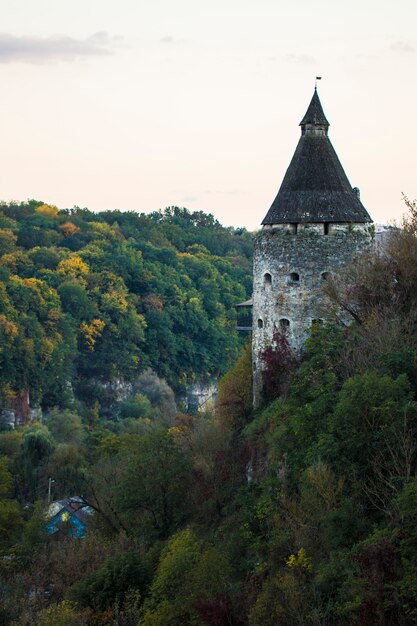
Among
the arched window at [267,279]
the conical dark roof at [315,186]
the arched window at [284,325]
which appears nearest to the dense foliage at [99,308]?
the conical dark roof at [315,186]

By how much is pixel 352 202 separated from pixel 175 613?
13.9 m

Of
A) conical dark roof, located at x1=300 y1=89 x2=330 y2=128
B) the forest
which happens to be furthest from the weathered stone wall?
conical dark roof, located at x1=300 y1=89 x2=330 y2=128

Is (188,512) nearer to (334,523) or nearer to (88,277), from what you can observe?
(334,523)

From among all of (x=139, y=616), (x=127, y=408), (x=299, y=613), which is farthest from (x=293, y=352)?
(x=127, y=408)

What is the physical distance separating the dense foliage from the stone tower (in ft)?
139

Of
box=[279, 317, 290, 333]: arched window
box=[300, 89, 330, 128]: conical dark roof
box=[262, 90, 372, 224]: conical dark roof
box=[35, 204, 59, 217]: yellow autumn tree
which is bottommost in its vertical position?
box=[279, 317, 290, 333]: arched window

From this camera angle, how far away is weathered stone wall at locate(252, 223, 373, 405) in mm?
30266

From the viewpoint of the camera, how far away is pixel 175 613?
74.3ft

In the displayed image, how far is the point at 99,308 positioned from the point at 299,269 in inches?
2147

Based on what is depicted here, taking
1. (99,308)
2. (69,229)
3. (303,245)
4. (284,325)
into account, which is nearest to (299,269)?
(303,245)

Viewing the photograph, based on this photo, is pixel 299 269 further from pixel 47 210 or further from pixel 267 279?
pixel 47 210

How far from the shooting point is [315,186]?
3153 centimetres

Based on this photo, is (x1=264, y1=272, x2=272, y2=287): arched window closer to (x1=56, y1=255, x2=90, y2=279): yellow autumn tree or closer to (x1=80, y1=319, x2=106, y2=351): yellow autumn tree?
(x1=80, y1=319, x2=106, y2=351): yellow autumn tree

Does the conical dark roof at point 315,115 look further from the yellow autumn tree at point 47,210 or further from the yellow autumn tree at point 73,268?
the yellow autumn tree at point 47,210
